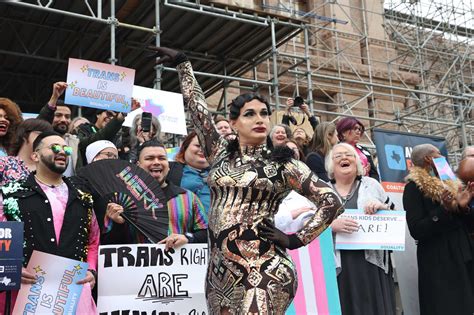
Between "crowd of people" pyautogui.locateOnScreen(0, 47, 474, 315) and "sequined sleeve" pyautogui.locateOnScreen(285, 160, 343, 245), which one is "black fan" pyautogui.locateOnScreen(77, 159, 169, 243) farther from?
"sequined sleeve" pyautogui.locateOnScreen(285, 160, 343, 245)

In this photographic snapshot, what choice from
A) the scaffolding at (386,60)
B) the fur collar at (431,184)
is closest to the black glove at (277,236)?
the fur collar at (431,184)

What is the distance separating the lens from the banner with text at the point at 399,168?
18.8 feet

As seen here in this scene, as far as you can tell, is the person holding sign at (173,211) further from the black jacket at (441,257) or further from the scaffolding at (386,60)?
the scaffolding at (386,60)

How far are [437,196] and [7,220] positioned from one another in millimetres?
3459

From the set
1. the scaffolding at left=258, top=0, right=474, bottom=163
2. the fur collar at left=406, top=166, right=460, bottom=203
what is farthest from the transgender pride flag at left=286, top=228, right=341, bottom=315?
the scaffolding at left=258, top=0, right=474, bottom=163

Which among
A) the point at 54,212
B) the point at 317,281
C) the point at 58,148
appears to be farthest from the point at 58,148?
the point at 317,281

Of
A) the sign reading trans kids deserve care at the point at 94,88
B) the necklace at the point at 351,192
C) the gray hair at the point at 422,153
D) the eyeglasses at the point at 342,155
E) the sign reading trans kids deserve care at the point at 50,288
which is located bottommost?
the sign reading trans kids deserve care at the point at 50,288

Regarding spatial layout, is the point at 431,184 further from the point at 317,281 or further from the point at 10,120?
the point at 10,120

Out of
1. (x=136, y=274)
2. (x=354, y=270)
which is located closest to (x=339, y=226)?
(x=354, y=270)

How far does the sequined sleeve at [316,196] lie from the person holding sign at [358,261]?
183 cm

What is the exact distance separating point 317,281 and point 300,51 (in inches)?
563

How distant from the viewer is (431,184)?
17.2ft

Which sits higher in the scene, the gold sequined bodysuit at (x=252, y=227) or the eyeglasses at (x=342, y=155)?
the eyeglasses at (x=342, y=155)

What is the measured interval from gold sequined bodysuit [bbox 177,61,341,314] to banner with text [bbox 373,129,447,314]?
121 inches
